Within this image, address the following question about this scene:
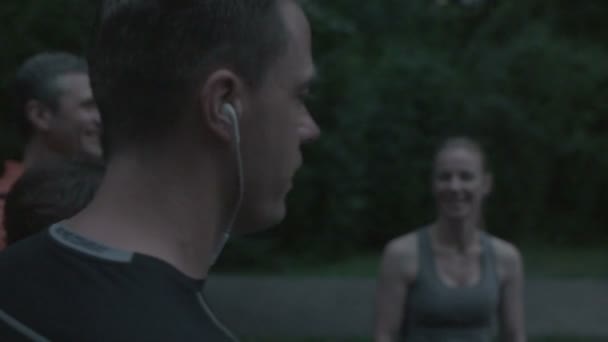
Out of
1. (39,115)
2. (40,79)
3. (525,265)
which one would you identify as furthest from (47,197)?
(525,265)

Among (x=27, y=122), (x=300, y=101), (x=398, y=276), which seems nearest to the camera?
A: (x=300, y=101)

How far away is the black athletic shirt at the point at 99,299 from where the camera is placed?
1176 mm

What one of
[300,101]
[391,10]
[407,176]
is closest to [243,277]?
[407,176]

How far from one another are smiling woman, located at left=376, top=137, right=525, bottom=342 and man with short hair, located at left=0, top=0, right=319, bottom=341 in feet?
8.60

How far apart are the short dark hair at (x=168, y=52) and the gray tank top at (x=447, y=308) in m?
2.68

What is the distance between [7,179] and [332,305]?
7.19 meters

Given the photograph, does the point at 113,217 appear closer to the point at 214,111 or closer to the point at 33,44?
the point at 214,111

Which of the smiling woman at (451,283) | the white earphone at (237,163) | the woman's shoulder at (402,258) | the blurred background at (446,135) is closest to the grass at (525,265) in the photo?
the blurred background at (446,135)

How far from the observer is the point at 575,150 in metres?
13.9

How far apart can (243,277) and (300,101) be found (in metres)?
10.1

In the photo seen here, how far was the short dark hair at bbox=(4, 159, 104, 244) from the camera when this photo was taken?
2188mm

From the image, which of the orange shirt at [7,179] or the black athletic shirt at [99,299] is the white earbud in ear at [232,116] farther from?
the orange shirt at [7,179]

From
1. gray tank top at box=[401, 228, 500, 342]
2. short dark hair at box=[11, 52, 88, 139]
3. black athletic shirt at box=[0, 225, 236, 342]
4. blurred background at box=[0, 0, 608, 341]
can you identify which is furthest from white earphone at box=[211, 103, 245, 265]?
blurred background at box=[0, 0, 608, 341]

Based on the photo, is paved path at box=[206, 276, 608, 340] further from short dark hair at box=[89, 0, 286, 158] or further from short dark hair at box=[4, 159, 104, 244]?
short dark hair at box=[89, 0, 286, 158]
